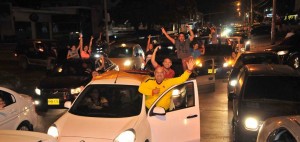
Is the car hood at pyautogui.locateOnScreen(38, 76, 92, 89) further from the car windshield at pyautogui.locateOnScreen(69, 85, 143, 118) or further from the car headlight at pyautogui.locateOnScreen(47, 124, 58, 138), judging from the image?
the car headlight at pyautogui.locateOnScreen(47, 124, 58, 138)

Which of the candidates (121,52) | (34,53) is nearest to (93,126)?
(121,52)

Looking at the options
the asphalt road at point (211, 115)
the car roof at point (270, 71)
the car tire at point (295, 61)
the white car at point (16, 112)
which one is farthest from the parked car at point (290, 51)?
the white car at point (16, 112)

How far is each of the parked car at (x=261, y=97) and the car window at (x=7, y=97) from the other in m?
4.45

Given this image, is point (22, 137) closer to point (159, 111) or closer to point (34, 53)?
point (159, 111)

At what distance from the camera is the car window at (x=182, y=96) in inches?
255

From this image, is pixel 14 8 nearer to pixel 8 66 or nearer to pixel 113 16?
pixel 113 16

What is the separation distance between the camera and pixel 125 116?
5957 millimetres

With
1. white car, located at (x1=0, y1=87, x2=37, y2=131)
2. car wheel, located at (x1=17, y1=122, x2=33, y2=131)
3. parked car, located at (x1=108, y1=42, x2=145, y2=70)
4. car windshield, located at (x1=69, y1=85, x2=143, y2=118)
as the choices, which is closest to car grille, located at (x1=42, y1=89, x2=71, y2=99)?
white car, located at (x1=0, y1=87, x2=37, y2=131)

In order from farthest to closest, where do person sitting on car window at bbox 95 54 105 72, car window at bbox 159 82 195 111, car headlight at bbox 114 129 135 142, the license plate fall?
person sitting on car window at bbox 95 54 105 72, the license plate, car window at bbox 159 82 195 111, car headlight at bbox 114 129 135 142

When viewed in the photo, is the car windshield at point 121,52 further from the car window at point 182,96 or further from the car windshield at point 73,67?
the car window at point 182,96

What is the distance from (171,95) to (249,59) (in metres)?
6.12

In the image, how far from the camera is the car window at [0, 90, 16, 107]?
24.4 ft

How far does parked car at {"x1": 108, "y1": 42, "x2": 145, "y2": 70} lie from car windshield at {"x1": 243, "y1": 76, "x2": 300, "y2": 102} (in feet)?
31.0

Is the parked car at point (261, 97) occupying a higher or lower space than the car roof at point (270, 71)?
lower
